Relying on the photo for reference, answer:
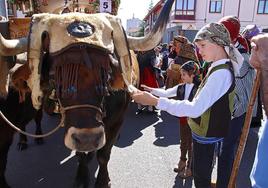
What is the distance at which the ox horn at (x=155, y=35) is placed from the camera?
304cm

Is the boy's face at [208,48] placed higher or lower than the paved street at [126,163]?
higher

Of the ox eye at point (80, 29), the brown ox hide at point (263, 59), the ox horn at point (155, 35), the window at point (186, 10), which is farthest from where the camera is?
the window at point (186, 10)

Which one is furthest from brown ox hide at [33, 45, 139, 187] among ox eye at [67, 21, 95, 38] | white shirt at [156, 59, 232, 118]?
white shirt at [156, 59, 232, 118]

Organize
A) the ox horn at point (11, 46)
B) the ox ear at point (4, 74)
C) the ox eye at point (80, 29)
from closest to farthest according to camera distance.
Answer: the ox eye at point (80, 29) < the ox horn at point (11, 46) < the ox ear at point (4, 74)

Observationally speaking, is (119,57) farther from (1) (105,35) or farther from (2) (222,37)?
(2) (222,37)

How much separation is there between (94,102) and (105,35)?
0.68 metres

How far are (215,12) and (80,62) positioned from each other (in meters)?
34.2

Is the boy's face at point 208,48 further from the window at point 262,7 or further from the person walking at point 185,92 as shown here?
the window at point 262,7

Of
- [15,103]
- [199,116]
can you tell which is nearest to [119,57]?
[199,116]

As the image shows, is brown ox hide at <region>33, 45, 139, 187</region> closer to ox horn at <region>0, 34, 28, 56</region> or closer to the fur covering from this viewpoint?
the fur covering

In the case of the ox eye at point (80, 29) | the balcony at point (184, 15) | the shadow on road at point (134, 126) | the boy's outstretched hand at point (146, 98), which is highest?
the ox eye at point (80, 29)

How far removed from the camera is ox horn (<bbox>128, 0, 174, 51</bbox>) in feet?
9.97

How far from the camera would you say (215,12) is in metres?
34.1

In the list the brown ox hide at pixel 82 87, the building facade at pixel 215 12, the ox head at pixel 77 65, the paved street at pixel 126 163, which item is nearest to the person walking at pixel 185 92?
the paved street at pixel 126 163
